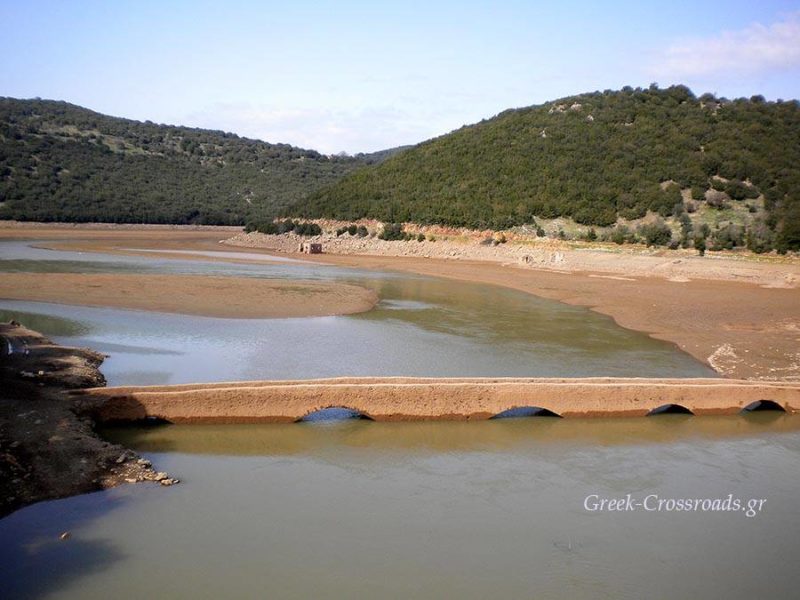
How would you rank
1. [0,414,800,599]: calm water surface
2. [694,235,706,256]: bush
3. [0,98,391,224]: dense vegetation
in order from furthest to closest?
[0,98,391,224]: dense vegetation
[694,235,706,256]: bush
[0,414,800,599]: calm water surface

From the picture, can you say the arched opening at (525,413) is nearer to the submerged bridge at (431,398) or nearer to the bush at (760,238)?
the submerged bridge at (431,398)

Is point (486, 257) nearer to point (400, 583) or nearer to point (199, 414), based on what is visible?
point (199, 414)

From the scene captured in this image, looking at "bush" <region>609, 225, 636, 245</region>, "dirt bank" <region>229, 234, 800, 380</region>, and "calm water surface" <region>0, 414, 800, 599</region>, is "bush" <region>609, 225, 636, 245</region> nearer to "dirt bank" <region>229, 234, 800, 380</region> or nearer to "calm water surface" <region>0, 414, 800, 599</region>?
"dirt bank" <region>229, 234, 800, 380</region>

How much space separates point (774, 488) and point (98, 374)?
12.1 m

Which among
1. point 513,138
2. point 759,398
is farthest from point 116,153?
point 759,398

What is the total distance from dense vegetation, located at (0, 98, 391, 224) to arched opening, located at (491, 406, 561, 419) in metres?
62.8

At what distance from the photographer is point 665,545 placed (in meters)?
8.58

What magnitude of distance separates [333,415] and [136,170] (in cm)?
8577

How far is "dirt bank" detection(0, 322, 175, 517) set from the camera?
28.5ft

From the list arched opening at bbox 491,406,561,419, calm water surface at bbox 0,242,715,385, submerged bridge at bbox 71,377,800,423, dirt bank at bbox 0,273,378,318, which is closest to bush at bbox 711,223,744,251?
calm water surface at bbox 0,242,715,385

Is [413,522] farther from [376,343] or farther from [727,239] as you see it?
[727,239]

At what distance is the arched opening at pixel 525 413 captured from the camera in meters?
13.1

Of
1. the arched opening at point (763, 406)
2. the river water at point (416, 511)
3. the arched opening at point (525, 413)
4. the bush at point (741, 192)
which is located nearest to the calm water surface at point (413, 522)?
the river water at point (416, 511)

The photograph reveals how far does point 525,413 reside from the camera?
13.3 meters
